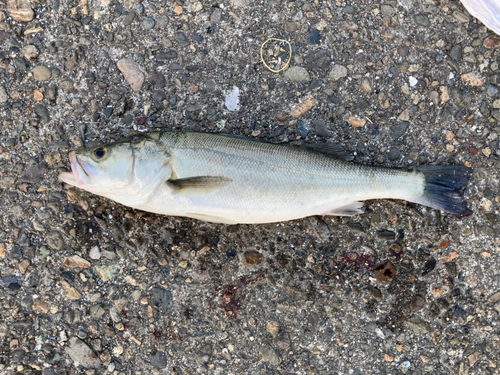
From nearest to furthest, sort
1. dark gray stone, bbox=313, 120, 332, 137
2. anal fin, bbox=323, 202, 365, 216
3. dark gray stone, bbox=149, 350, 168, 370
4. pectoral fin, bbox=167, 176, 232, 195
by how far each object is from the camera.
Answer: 1. pectoral fin, bbox=167, 176, 232, 195
2. anal fin, bbox=323, 202, 365, 216
3. dark gray stone, bbox=149, 350, 168, 370
4. dark gray stone, bbox=313, 120, 332, 137

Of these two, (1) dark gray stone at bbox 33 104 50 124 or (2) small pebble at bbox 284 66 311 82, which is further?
(2) small pebble at bbox 284 66 311 82

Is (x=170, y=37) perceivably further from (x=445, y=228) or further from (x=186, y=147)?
(x=445, y=228)

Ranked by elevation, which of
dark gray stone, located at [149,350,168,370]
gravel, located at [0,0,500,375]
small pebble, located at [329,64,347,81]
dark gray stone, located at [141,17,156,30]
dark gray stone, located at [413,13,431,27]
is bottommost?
dark gray stone, located at [149,350,168,370]

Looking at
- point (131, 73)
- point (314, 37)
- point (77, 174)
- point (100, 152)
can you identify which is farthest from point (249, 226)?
point (314, 37)

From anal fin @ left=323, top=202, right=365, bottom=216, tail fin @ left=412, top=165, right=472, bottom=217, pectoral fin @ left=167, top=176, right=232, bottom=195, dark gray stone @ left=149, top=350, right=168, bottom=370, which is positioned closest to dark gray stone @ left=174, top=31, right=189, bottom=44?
pectoral fin @ left=167, top=176, right=232, bottom=195

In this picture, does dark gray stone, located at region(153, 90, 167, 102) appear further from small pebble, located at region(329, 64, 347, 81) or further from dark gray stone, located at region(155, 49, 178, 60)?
small pebble, located at region(329, 64, 347, 81)

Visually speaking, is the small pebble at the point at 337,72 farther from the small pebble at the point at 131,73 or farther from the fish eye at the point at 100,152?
the fish eye at the point at 100,152

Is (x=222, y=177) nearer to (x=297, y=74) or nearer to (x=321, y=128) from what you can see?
(x=321, y=128)

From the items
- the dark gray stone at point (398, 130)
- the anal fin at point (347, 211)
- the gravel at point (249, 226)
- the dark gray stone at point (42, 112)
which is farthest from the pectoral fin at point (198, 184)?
the dark gray stone at point (398, 130)
